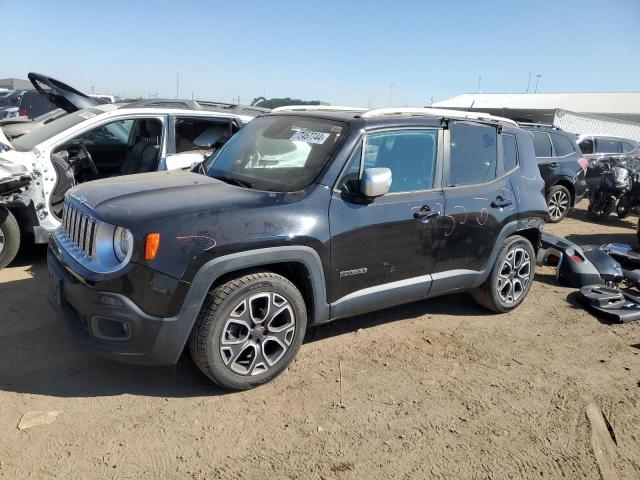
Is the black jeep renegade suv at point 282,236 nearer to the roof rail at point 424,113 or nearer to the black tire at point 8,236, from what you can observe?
the roof rail at point 424,113

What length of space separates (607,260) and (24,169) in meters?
6.38

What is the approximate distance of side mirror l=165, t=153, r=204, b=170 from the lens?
578 centimetres

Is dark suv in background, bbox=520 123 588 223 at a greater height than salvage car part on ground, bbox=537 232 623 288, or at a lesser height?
greater

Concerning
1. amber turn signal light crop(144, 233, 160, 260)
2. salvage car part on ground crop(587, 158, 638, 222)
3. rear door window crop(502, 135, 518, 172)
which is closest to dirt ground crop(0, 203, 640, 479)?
amber turn signal light crop(144, 233, 160, 260)

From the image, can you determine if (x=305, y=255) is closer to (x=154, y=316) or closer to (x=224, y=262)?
(x=224, y=262)

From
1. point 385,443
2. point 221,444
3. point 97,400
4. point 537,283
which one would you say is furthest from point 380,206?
point 537,283

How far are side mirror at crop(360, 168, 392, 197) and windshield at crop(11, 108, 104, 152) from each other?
12.0 ft

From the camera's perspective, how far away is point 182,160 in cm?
586

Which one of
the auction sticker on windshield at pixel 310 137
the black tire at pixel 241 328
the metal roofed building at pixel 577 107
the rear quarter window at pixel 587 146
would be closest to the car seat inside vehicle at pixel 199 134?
the auction sticker on windshield at pixel 310 137

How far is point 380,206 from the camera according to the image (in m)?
3.75

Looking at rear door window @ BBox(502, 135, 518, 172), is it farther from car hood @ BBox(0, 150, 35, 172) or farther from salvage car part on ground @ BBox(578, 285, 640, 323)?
car hood @ BBox(0, 150, 35, 172)

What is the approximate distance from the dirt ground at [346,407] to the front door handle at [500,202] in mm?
1114

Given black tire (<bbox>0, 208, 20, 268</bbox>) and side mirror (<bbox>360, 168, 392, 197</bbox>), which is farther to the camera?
black tire (<bbox>0, 208, 20, 268</bbox>)

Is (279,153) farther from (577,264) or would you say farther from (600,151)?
(600,151)
